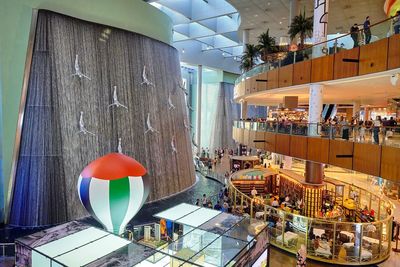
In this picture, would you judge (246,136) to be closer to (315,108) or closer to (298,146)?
(298,146)

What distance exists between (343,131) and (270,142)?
454cm

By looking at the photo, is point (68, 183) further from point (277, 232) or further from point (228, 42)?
point (228, 42)

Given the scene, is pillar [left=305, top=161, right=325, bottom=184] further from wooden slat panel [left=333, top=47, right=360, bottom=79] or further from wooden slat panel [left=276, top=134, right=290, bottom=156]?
wooden slat panel [left=333, top=47, right=360, bottom=79]

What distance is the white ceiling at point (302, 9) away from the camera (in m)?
19.0

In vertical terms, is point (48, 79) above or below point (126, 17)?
below

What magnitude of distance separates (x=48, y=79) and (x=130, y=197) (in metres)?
8.77

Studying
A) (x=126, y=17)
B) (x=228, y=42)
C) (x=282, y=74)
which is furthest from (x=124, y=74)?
(x=228, y=42)

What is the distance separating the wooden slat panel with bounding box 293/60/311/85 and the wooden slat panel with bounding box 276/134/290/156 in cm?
230

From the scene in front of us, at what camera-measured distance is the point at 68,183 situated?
A: 13.1m

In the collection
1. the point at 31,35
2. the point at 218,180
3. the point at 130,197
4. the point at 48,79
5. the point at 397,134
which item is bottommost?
the point at 218,180

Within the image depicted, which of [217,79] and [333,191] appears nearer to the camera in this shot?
[333,191]

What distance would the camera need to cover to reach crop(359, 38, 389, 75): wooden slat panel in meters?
8.76

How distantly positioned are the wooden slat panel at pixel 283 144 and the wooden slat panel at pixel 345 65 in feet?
11.3

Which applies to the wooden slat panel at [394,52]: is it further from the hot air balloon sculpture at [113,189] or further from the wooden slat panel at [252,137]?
the wooden slat panel at [252,137]
